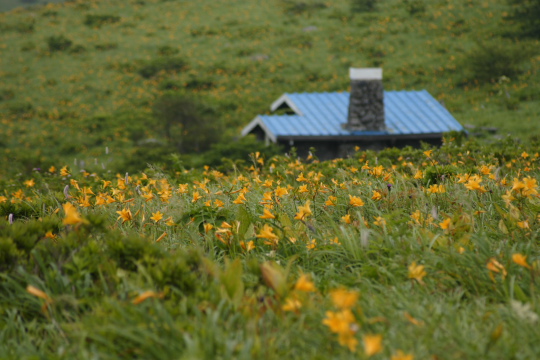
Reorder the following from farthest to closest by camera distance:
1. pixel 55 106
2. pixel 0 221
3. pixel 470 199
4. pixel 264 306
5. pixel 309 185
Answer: pixel 55 106 → pixel 309 185 → pixel 470 199 → pixel 0 221 → pixel 264 306

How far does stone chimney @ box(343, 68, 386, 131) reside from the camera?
1340cm

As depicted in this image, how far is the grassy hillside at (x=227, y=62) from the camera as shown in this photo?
64.5ft

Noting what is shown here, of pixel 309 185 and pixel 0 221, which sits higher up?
pixel 0 221

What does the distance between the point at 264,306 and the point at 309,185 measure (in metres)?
2.38

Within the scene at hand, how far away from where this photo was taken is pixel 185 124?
17.1m

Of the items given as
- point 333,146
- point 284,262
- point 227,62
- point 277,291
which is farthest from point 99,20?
point 277,291

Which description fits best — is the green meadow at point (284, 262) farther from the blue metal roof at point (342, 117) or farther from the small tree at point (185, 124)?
the small tree at point (185, 124)

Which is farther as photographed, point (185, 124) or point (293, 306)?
point (185, 124)

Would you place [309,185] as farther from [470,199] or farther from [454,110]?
[454,110]

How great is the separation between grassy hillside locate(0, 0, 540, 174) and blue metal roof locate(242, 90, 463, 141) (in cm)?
339

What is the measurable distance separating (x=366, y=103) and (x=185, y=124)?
22.0 feet

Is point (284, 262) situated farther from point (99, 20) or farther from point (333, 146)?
point (99, 20)

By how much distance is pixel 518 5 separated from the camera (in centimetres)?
2736

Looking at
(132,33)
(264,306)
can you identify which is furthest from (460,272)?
(132,33)
